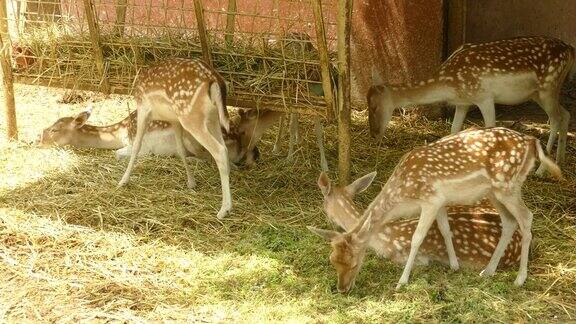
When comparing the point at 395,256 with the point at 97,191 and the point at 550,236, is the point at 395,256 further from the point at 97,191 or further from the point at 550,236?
the point at 97,191

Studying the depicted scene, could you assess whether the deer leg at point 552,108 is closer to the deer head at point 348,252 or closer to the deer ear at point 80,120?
the deer head at point 348,252

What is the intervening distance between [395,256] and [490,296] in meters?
0.80

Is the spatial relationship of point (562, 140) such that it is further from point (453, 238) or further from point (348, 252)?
point (348, 252)

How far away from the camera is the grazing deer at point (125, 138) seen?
25.5ft

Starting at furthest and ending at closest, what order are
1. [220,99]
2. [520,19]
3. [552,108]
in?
[520,19]
[552,108]
[220,99]

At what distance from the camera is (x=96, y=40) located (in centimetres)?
724

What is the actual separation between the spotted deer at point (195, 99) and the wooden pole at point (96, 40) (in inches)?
20.4

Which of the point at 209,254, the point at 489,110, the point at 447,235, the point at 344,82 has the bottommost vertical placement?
the point at 209,254

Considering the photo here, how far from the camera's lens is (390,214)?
5430 millimetres

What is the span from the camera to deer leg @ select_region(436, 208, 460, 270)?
5488mm

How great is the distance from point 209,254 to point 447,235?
1616 mm

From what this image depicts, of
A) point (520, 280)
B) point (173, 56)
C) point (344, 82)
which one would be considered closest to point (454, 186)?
point (520, 280)

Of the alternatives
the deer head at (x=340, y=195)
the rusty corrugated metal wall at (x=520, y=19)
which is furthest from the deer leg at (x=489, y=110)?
the rusty corrugated metal wall at (x=520, y=19)

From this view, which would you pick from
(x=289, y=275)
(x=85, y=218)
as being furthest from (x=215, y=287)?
(x=85, y=218)
